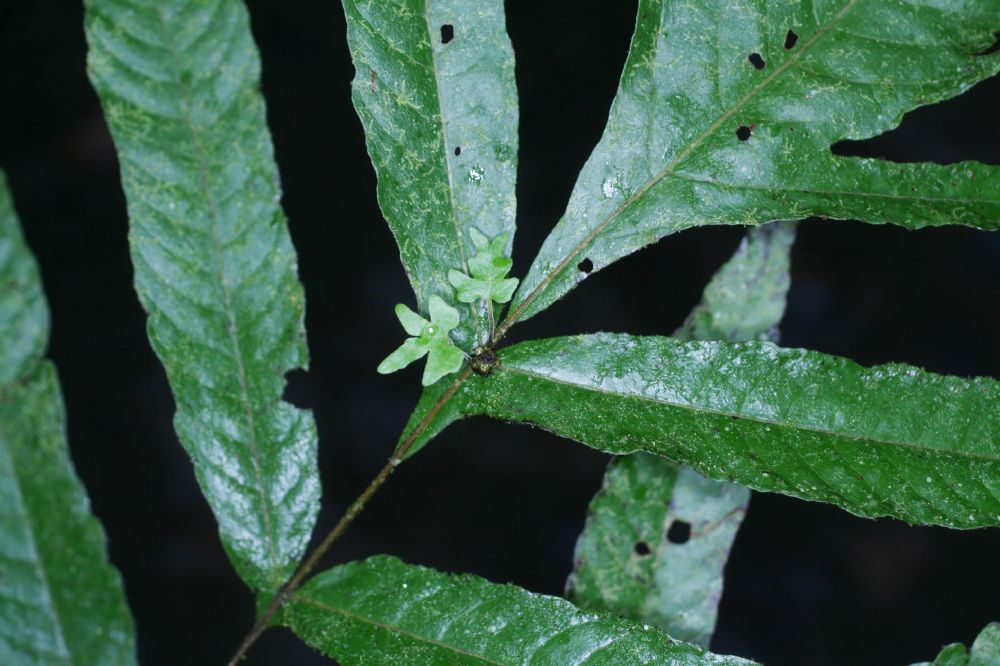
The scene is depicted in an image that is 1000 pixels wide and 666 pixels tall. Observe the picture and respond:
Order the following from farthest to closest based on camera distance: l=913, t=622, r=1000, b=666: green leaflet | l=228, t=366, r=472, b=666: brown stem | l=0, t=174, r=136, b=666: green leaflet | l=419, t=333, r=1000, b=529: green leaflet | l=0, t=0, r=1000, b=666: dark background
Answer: l=0, t=0, r=1000, b=666: dark background, l=0, t=174, r=136, b=666: green leaflet, l=228, t=366, r=472, b=666: brown stem, l=913, t=622, r=1000, b=666: green leaflet, l=419, t=333, r=1000, b=529: green leaflet

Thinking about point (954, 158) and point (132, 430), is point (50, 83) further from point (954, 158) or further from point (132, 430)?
point (954, 158)

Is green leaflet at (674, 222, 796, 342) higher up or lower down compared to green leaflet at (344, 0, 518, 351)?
lower down

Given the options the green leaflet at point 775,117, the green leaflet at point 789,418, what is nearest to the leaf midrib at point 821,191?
the green leaflet at point 775,117

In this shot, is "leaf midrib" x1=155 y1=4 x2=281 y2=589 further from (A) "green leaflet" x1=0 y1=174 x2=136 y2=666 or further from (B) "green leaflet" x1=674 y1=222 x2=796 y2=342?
(B) "green leaflet" x1=674 y1=222 x2=796 y2=342

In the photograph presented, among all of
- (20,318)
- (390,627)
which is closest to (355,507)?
(390,627)

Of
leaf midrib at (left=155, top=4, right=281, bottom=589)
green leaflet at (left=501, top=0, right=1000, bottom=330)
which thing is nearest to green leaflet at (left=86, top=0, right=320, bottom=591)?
leaf midrib at (left=155, top=4, right=281, bottom=589)
